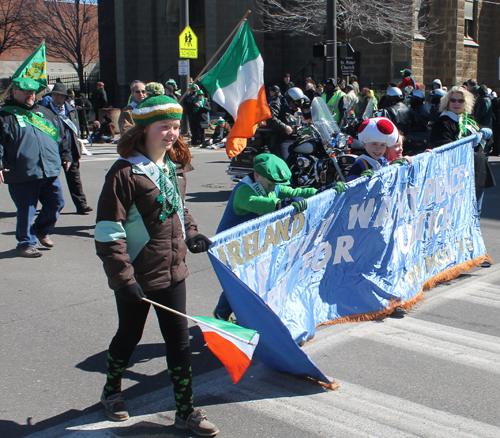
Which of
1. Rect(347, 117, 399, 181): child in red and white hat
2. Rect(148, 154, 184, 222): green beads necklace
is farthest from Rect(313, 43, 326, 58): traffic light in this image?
Rect(148, 154, 184, 222): green beads necklace

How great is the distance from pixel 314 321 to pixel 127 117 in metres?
4.54

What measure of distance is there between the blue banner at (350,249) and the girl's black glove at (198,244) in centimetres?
11

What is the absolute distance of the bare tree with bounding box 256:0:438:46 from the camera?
2556 cm

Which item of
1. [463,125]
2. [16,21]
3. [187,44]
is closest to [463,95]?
[463,125]

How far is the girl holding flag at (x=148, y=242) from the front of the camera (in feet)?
10.3

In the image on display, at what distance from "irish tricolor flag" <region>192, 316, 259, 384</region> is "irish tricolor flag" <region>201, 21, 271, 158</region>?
1929mm

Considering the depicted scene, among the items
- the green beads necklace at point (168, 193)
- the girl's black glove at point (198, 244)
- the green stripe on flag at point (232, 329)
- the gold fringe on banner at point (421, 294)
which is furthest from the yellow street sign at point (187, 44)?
the green stripe on flag at point (232, 329)

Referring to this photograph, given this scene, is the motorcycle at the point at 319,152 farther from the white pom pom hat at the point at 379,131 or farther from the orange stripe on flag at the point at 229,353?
the orange stripe on flag at the point at 229,353

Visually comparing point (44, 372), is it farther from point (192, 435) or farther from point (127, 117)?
point (127, 117)

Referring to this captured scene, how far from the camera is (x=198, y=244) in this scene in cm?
346

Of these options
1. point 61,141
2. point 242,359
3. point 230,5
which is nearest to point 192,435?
point 242,359

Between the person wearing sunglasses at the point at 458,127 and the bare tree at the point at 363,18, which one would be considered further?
the bare tree at the point at 363,18

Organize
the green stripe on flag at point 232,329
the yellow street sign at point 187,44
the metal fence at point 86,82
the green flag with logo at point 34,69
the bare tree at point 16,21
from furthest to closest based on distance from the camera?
the bare tree at point 16,21 → the metal fence at point 86,82 → the yellow street sign at point 187,44 → the green flag with logo at point 34,69 → the green stripe on flag at point 232,329

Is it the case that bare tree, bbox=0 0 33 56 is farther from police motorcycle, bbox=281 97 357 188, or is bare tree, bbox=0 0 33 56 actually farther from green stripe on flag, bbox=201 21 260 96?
green stripe on flag, bbox=201 21 260 96
